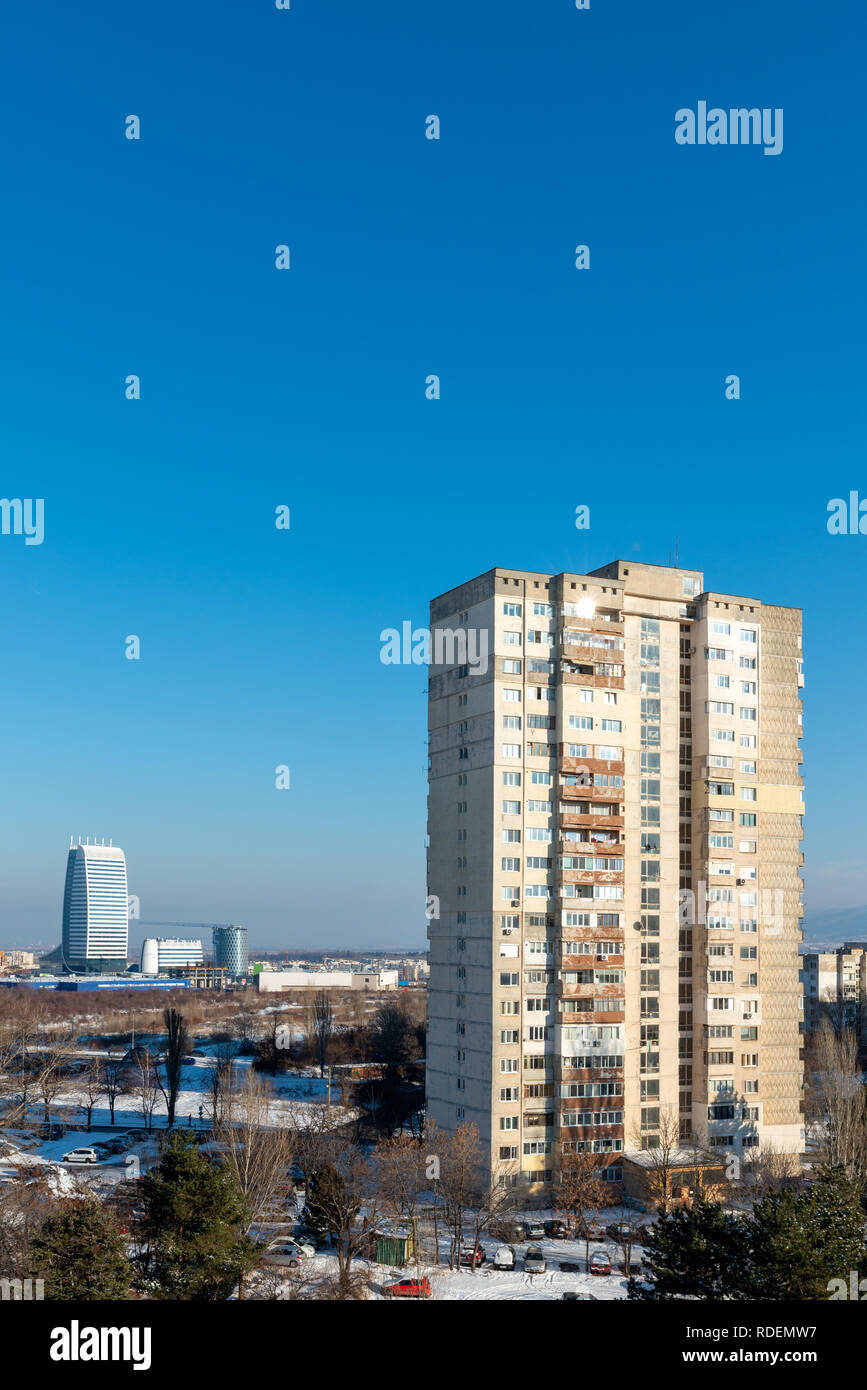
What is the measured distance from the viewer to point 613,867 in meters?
53.2

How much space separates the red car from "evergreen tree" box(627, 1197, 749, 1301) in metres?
11.5

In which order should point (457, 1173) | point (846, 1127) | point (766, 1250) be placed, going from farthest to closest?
point (846, 1127) < point (457, 1173) < point (766, 1250)

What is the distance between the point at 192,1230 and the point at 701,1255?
43.2 ft

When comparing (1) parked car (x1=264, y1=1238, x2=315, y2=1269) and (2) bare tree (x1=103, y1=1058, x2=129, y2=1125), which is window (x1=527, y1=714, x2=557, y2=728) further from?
(2) bare tree (x1=103, y1=1058, x2=129, y2=1125)

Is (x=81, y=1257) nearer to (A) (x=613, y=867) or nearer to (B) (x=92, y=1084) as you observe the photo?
(A) (x=613, y=867)

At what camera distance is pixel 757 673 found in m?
57.7

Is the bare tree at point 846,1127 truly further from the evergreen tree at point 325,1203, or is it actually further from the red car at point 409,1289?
the evergreen tree at point 325,1203

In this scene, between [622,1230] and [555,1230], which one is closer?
[622,1230]

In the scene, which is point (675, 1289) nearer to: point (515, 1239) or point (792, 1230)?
point (792, 1230)

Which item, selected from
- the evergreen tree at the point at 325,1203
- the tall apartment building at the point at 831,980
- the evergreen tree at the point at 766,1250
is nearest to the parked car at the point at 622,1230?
the evergreen tree at the point at 325,1203

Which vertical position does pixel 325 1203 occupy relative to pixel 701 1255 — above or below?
below

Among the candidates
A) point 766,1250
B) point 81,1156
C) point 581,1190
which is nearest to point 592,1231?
point 581,1190

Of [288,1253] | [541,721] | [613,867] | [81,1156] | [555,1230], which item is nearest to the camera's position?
[288,1253]
